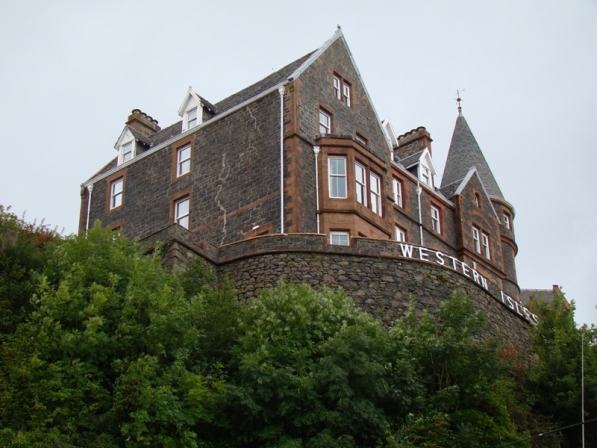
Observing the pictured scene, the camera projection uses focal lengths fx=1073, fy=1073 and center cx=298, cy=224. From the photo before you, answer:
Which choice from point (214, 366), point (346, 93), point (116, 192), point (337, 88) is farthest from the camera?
point (116, 192)

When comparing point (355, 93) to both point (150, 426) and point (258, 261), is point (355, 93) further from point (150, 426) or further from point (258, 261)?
point (150, 426)

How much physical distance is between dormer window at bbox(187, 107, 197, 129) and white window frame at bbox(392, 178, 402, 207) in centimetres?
1038

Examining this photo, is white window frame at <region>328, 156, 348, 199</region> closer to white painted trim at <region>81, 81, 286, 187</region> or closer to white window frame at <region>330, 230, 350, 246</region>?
white window frame at <region>330, 230, 350, 246</region>

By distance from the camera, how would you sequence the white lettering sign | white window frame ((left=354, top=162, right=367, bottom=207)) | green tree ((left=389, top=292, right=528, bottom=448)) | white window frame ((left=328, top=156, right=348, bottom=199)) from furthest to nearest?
white window frame ((left=354, top=162, right=367, bottom=207)), white window frame ((left=328, top=156, right=348, bottom=199)), the white lettering sign, green tree ((left=389, top=292, right=528, bottom=448))

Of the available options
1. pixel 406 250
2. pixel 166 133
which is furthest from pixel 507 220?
pixel 406 250


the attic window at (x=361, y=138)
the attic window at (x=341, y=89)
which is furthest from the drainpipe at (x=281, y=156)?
the attic window at (x=361, y=138)

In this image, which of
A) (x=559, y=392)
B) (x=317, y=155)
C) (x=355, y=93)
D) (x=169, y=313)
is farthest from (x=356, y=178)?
(x=169, y=313)

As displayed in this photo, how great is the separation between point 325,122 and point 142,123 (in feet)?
43.6

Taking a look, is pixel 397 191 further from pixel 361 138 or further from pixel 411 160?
pixel 361 138

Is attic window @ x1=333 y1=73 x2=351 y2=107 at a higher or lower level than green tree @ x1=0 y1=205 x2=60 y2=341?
higher

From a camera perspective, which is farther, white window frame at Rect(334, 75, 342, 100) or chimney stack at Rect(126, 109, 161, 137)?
chimney stack at Rect(126, 109, 161, 137)

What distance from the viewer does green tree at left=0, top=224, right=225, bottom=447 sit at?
28703mm

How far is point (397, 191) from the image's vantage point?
5341 centimetres

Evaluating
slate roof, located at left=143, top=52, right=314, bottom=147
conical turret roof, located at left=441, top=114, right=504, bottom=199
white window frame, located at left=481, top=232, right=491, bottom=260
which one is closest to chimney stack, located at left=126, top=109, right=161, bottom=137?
slate roof, located at left=143, top=52, right=314, bottom=147
